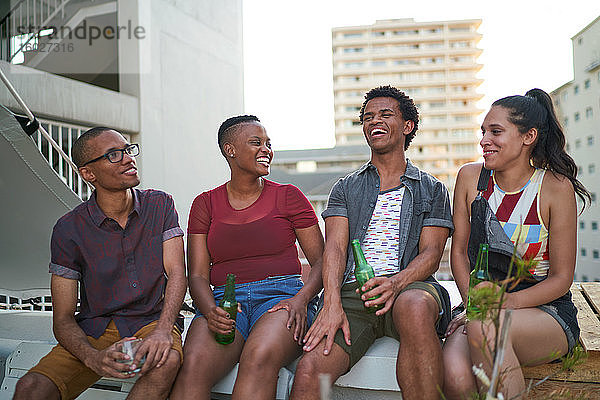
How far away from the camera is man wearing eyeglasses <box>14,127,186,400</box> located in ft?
6.48

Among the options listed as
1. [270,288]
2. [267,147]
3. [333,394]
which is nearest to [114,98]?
[267,147]

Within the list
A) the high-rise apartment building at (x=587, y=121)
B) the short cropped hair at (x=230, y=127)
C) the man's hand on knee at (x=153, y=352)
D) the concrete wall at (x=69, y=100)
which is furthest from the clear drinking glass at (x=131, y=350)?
the high-rise apartment building at (x=587, y=121)

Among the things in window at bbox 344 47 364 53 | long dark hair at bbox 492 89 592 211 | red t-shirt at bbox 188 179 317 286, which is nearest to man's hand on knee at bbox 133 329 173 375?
red t-shirt at bbox 188 179 317 286

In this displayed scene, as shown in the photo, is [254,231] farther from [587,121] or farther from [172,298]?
[587,121]

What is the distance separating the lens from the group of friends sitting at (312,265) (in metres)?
1.83

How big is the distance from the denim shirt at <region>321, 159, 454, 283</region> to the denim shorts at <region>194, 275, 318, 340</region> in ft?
0.74

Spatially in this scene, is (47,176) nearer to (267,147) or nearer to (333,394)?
(267,147)

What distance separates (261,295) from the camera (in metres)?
2.21

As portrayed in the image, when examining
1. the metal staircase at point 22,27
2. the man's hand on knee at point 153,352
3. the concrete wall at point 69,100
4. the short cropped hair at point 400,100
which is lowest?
the man's hand on knee at point 153,352

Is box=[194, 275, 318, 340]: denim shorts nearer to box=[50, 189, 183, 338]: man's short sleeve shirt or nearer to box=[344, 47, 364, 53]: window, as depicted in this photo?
box=[50, 189, 183, 338]: man's short sleeve shirt

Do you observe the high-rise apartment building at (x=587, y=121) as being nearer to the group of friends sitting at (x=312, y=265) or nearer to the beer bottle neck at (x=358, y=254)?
the group of friends sitting at (x=312, y=265)

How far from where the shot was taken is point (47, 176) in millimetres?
2719

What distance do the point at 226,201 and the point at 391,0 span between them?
4707cm

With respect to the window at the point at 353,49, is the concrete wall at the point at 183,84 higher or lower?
lower
